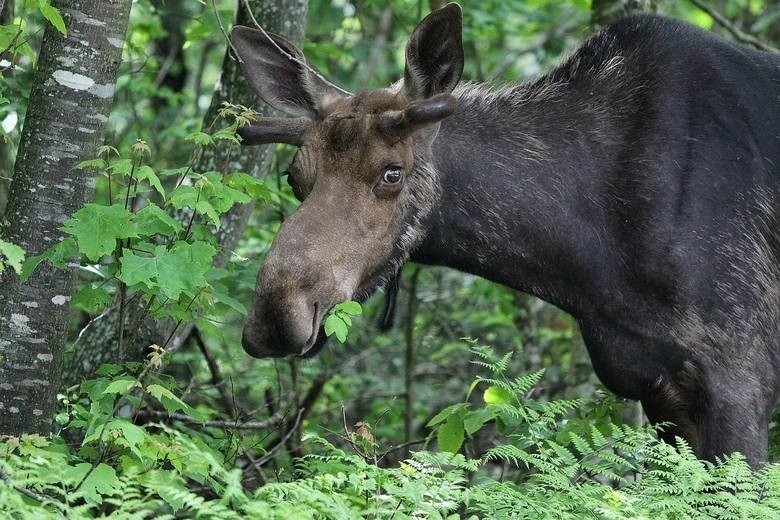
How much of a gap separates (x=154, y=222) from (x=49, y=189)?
2.10 ft

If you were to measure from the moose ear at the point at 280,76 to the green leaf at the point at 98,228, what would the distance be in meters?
A: 1.74

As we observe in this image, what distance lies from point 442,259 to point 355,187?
2.91 feet

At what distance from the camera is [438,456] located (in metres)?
4.59

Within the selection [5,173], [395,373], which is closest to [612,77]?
[5,173]

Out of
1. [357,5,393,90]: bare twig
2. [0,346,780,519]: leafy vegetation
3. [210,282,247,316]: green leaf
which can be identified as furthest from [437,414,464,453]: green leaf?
[357,5,393,90]: bare twig

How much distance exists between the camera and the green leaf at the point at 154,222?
500 centimetres

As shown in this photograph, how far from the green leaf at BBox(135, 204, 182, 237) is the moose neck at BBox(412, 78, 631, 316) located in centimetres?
176

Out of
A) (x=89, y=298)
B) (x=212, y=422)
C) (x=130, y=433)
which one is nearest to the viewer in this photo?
(x=130, y=433)

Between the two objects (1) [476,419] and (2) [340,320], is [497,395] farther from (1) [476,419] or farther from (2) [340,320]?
(2) [340,320]

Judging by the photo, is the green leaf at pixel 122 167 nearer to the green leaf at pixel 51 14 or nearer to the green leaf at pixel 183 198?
the green leaf at pixel 183 198

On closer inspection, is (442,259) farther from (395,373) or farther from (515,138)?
(395,373)

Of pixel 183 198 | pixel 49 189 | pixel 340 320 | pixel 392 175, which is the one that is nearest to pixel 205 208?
pixel 183 198

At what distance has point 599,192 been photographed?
6.39m

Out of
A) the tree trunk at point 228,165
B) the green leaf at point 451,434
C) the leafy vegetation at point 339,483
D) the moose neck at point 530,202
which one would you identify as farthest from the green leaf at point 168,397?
the moose neck at point 530,202
